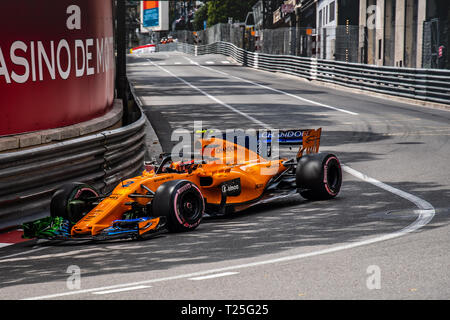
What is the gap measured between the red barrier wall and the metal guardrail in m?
14.9

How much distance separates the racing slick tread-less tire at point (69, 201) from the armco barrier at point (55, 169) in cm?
70

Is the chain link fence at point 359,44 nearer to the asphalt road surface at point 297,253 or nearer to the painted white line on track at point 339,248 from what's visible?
the asphalt road surface at point 297,253

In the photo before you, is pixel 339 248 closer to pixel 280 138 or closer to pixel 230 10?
pixel 280 138

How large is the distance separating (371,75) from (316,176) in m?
22.0

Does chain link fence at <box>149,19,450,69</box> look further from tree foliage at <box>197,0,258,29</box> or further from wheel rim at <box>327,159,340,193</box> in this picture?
tree foliage at <box>197,0,258,29</box>

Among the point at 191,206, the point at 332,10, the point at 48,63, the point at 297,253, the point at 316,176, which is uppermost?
the point at 332,10

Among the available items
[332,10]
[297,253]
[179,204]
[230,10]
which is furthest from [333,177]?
[230,10]

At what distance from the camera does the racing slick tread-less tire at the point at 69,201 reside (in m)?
9.60

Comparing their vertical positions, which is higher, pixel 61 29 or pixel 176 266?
pixel 61 29

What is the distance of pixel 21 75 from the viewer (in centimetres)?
1145

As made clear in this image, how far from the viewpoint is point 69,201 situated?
9641 millimetres

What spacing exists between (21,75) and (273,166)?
395 cm
